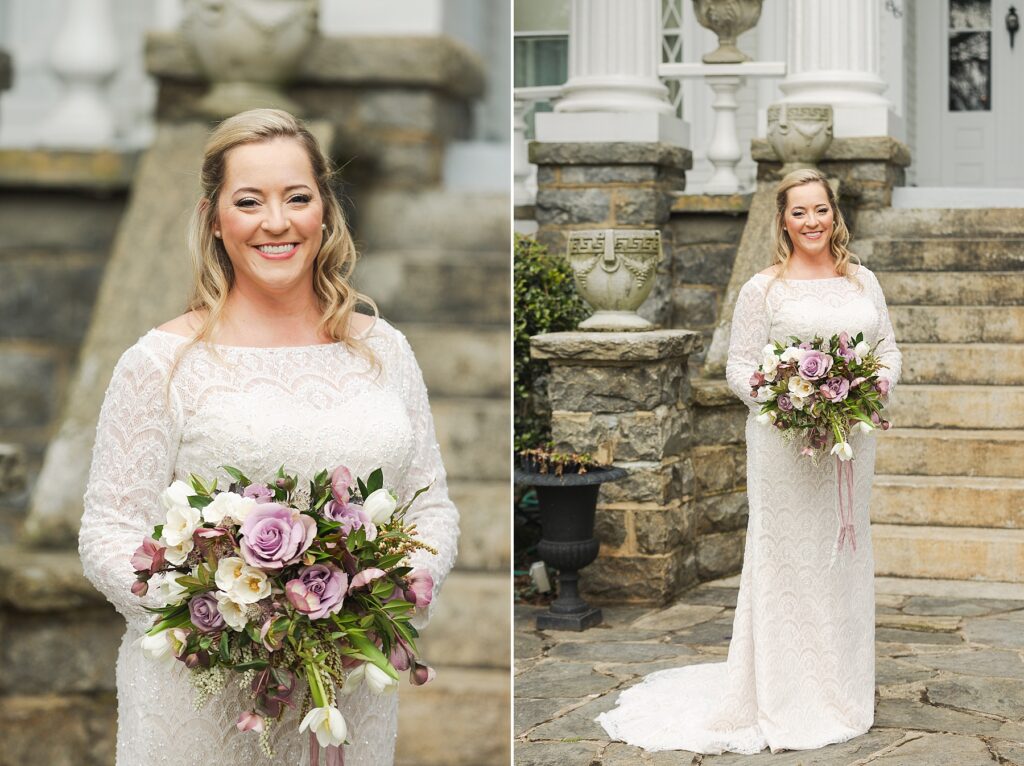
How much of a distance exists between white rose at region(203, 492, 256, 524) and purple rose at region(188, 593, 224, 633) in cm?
12

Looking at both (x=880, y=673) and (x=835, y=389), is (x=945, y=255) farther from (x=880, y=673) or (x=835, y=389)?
(x=835, y=389)

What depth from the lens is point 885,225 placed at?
880cm

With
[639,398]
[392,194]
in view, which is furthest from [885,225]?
[392,194]

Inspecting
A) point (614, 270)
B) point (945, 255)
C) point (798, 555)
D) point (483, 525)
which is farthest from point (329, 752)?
point (945, 255)

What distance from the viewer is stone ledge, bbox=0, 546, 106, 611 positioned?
166 inches

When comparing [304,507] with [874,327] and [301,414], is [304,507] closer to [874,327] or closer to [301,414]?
[301,414]

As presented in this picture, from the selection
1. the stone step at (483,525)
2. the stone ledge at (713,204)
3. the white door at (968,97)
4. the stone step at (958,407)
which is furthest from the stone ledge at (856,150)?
the stone step at (483,525)

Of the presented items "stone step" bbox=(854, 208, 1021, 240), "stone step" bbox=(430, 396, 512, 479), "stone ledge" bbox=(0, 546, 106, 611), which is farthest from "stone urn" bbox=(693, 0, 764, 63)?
"stone ledge" bbox=(0, 546, 106, 611)

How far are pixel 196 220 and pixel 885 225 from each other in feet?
22.9

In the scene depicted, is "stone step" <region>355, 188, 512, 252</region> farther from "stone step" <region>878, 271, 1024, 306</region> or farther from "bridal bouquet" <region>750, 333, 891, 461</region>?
"stone step" <region>878, 271, 1024, 306</region>

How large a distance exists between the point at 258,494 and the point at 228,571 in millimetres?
130

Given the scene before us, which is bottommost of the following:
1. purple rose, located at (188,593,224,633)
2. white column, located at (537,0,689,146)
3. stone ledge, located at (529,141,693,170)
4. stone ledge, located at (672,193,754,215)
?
purple rose, located at (188,593,224,633)

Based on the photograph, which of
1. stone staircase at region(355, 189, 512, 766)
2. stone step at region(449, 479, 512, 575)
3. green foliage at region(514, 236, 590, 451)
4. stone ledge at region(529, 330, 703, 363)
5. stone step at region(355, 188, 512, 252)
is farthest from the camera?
green foliage at region(514, 236, 590, 451)

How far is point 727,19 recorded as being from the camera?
895 centimetres
